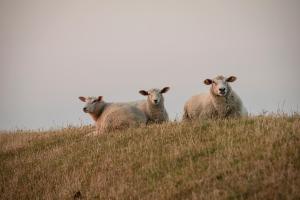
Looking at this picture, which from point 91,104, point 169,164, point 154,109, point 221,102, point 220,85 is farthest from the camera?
point 91,104

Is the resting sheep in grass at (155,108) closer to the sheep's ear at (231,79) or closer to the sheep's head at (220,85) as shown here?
the sheep's head at (220,85)

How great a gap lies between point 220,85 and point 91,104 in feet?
16.4

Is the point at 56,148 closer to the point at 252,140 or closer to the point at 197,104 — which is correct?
the point at 197,104

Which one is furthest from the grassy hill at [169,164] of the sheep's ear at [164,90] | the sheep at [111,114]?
the sheep's ear at [164,90]

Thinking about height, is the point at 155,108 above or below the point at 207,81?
below

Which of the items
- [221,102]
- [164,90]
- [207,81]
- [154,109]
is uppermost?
[207,81]

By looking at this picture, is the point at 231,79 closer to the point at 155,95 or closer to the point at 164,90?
the point at 164,90

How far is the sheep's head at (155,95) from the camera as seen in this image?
19812 millimetres

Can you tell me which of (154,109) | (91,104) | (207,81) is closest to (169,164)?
(207,81)

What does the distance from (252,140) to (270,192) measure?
3.12 m

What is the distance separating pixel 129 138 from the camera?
1658 centimetres

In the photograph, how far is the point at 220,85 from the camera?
18578mm

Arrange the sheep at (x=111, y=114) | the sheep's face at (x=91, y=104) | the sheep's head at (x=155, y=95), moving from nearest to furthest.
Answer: the sheep at (x=111, y=114), the sheep's head at (x=155, y=95), the sheep's face at (x=91, y=104)

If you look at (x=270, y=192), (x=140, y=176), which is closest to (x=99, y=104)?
(x=140, y=176)
